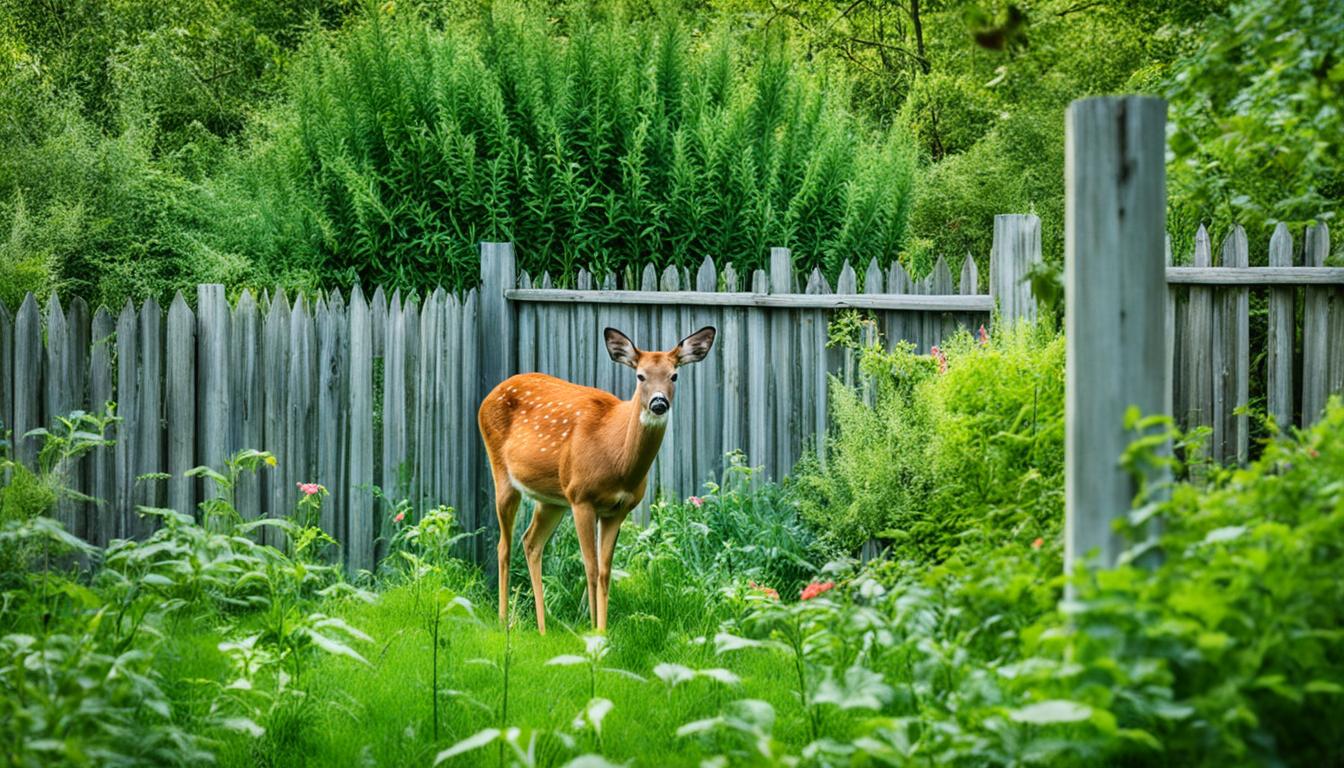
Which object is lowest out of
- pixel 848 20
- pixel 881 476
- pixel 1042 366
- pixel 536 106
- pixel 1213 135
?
pixel 881 476

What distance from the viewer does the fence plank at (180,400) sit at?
7.17 metres

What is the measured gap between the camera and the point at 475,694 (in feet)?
17.8

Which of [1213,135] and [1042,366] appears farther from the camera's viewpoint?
[1042,366]

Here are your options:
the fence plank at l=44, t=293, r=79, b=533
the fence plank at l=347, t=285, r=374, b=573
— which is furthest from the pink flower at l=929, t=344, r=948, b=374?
the fence plank at l=44, t=293, r=79, b=533

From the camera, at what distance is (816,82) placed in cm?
1115

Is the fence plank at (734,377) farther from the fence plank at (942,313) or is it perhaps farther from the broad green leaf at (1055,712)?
the broad green leaf at (1055,712)

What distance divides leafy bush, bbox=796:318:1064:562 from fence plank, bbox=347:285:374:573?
2.46 meters

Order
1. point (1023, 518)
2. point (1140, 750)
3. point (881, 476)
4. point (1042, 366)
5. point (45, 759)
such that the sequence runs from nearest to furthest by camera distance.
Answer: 1. point (1140, 750)
2. point (45, 759)
3. point (1023, 518)
4. point (1042, 366)
5. point (881, 476)

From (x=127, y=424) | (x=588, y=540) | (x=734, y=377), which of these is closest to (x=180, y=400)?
(x=127, y=424)

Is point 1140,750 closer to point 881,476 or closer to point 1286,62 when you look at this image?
point 1286,62

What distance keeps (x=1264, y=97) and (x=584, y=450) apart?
3898 mm

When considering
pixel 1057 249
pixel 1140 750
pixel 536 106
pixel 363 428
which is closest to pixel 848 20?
pixel 1057 249

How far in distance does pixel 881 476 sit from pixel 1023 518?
8.13ft

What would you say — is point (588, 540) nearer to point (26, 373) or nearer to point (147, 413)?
point (147, 413)
